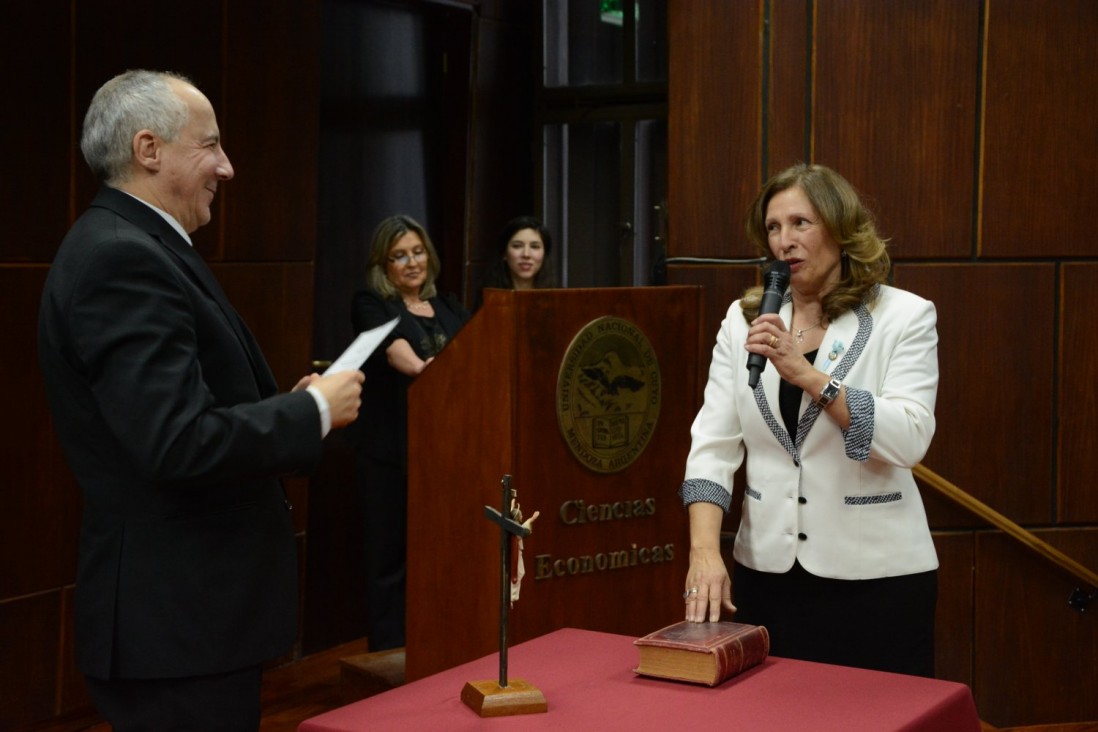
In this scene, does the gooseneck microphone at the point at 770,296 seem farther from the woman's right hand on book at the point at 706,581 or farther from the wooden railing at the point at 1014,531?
the wooden railing at the point at 1014,531

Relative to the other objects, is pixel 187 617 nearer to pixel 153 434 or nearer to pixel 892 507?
pixel 153 434

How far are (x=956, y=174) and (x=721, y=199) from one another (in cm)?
73

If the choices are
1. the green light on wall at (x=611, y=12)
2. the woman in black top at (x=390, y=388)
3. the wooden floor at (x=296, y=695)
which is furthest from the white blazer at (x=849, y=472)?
the green light on wall at (x=611, y=12)

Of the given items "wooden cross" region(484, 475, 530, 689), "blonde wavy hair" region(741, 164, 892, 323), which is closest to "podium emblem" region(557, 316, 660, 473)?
"blonde wavy hair" region(741, 164, 892, 323)

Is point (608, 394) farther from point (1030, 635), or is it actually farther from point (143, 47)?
point (143, 47)

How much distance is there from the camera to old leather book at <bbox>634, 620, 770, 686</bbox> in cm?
200

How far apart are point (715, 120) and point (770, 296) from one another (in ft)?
5.87

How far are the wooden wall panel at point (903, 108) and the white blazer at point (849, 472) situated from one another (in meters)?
1.53

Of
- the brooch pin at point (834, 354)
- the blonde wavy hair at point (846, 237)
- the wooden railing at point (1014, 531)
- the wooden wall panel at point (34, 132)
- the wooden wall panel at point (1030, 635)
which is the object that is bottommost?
the wooden wall panel at point (1030, 635)

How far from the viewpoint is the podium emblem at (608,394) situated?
12.1 feet

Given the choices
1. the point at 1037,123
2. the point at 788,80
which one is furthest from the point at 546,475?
the point at 1037,123

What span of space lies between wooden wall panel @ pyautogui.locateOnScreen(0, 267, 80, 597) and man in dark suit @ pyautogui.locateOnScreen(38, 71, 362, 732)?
7.13 feet

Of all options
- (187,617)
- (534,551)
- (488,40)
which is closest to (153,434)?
(187,617)

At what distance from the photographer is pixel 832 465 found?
2613 mm
